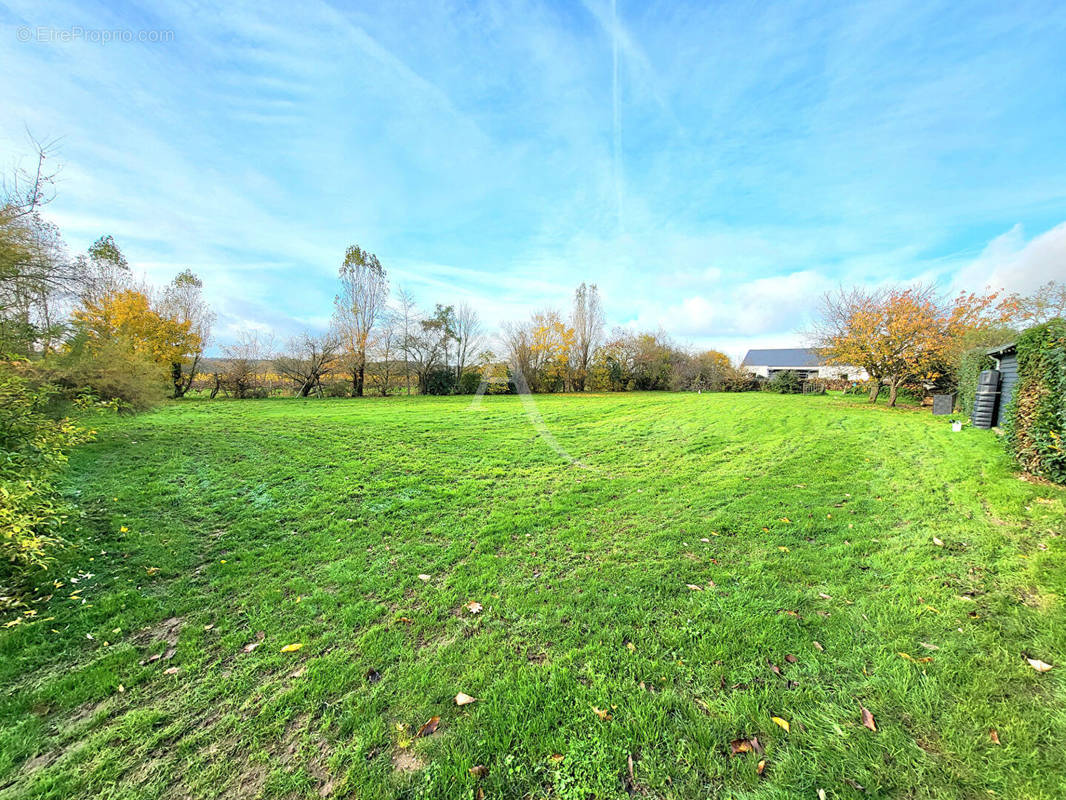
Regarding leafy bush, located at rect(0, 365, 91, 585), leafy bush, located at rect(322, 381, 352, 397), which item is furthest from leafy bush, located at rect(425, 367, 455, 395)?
leafy bush, located at rect(0, 365, 91, 585)

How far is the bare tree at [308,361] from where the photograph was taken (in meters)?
20.6

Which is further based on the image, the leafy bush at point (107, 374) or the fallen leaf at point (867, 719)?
the leafy bush at point (107, 374)

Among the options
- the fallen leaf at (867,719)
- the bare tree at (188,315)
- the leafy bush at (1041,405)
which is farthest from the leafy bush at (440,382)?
the fallen leaf at (867,719)

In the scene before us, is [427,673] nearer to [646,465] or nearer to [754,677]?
[754,677]

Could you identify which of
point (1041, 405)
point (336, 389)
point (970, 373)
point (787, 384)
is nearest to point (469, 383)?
point (336, 389)

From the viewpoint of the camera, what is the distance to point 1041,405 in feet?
16.9

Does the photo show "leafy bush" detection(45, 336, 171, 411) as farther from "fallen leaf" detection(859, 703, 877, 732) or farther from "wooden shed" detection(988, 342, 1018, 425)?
"wooden shed" detection(988, 342, 1018, 425)

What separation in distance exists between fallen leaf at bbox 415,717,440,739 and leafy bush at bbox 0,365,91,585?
124 inches

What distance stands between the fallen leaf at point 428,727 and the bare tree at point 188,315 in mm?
24574

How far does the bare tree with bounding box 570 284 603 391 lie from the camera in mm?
27094

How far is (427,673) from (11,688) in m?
2.34

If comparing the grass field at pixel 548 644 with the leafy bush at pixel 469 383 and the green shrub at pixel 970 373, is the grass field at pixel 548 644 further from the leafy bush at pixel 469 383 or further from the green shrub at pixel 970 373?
the leafy bush at pixel 469 383

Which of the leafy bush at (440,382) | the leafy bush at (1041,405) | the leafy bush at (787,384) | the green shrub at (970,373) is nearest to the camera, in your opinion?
the leafy bush at (1041,405)

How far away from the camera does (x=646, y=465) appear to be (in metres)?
6.71
